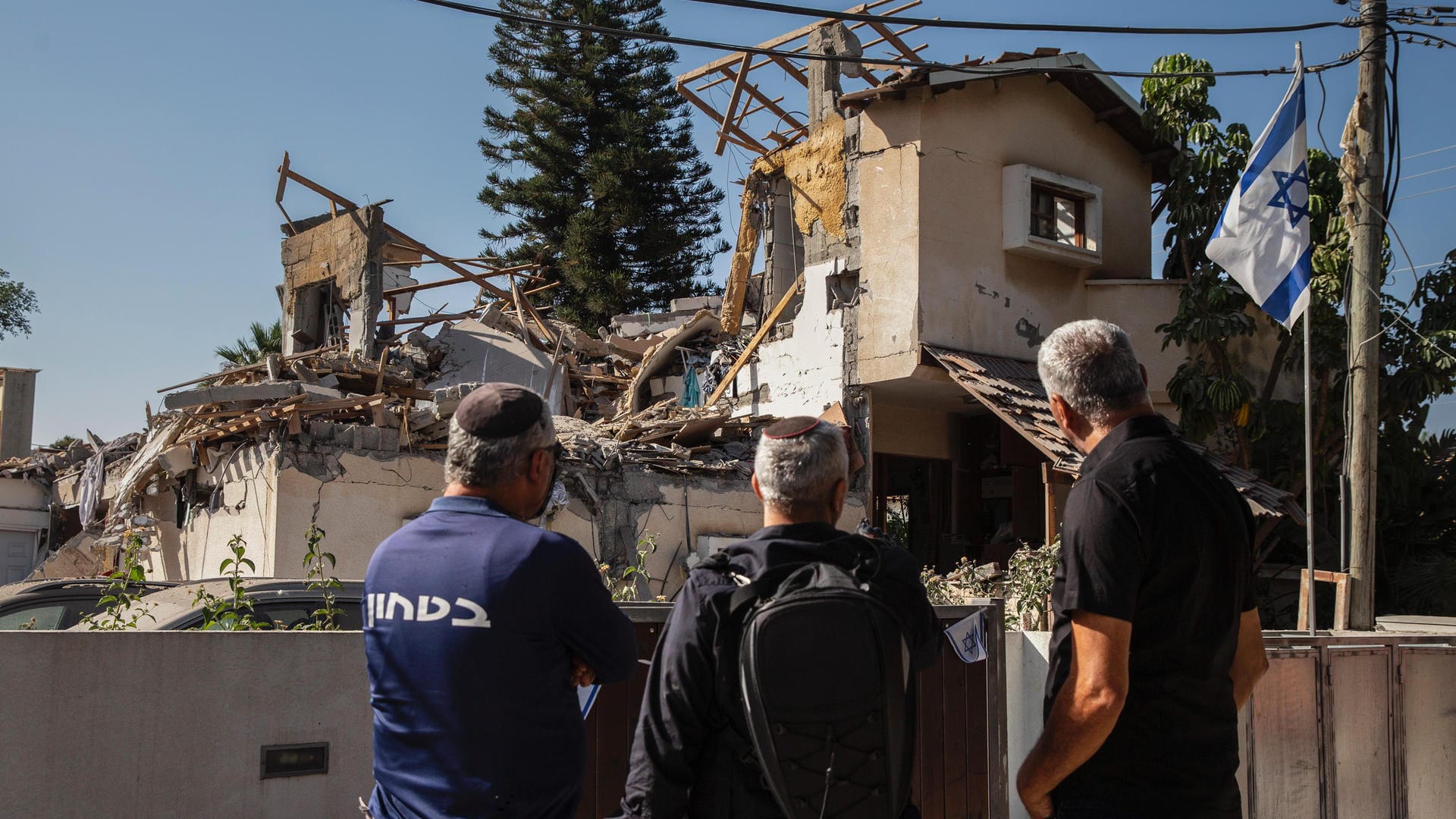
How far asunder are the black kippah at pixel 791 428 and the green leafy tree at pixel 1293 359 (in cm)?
1151

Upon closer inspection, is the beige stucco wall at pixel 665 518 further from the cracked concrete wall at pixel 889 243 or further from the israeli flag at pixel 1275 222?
the israeli flag at pixel 1275 222

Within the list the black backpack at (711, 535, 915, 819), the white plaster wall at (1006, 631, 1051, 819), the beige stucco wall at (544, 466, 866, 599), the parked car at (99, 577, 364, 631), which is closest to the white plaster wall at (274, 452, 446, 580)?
the beige stucco wall at (544, 466, 866, 599)

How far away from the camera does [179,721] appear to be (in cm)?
393

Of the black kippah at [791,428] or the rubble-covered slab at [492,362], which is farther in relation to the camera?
the rubble-covered slab at [492,362]

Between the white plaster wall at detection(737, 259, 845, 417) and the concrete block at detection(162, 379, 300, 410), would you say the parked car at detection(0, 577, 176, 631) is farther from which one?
the white plaster wall at detection(737, 259, 845, 417)

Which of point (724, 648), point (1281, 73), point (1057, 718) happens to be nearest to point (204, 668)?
point (724, 648)

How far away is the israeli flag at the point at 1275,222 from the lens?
8.69 m

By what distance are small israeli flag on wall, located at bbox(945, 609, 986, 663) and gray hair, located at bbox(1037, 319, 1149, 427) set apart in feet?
7.55

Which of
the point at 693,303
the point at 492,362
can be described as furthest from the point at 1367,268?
the point at 693,303

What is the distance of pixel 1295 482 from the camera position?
14125mm

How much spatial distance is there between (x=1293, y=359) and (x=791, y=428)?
524 inches

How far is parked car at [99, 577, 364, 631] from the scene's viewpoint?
5.84 m

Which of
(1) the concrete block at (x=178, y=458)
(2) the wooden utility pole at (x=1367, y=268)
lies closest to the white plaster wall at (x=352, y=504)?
(1) the concrete block at (x=178, y=458)

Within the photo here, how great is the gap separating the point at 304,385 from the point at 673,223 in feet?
70.4
